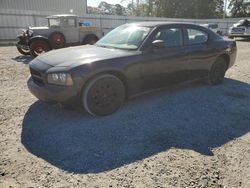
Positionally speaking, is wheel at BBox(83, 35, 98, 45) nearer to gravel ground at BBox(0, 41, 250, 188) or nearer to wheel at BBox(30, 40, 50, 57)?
wheel at BBox(30, 40, 50, 57)

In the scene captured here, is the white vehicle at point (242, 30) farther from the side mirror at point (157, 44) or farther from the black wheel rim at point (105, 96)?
the black wheel rim at point (105, 96)

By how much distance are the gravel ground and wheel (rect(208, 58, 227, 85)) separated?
0.99 metres

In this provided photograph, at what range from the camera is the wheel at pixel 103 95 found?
428 cm

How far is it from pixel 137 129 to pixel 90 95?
36.6 inches

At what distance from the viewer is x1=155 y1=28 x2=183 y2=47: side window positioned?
525 centimetres

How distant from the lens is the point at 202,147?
361 centimetres

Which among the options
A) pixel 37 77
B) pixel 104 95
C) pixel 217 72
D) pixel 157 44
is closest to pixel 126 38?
pixel 157 44

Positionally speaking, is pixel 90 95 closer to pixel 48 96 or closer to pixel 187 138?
pixel 48 96

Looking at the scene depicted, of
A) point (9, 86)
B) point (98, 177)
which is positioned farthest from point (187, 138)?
point (9, 86)

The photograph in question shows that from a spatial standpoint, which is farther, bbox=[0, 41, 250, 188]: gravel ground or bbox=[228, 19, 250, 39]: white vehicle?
bbox=[228, 19, 250, 39]: white vehicle

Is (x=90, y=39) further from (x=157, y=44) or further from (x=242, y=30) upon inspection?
(x=242, y=30)

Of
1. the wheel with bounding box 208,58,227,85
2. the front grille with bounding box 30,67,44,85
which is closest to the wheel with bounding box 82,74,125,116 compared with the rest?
the front grille with bounding box 30,67,44,85

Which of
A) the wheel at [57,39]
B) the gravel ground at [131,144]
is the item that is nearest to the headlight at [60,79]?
the gravel ground at [131,144]

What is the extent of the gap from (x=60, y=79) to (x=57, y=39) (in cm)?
791
